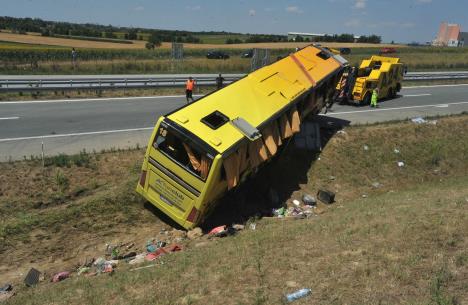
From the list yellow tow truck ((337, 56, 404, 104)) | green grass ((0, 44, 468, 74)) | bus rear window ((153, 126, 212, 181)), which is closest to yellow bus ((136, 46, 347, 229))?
bus rear window ((153, 126, 212, 181))

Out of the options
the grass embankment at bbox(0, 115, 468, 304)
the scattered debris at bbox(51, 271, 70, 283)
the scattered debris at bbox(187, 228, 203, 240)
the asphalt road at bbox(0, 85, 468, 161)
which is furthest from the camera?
the asphalt road at bbox(0, 85, 468, 161)

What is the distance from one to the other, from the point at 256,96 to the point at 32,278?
23.7 feet

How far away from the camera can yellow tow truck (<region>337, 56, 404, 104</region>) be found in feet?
76.5

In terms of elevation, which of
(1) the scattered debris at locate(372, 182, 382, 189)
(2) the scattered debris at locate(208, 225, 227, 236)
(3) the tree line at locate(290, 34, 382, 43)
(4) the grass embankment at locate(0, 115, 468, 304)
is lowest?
(1) the scattered debris at locate(372, 182, 382, 189)

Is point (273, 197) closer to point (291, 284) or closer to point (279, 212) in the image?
point (279, 212)

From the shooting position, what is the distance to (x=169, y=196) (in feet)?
34.6

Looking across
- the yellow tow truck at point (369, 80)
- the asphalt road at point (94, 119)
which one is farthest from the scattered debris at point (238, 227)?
the yellow tow truck at point (369, 80)

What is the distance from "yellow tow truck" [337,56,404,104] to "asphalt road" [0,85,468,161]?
24.5 inches

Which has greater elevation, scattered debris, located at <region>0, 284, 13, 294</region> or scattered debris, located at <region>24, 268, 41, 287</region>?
scattered debris, located at <region>24, 268, 41, 287</region>

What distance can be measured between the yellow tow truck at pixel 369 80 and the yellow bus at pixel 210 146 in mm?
10629

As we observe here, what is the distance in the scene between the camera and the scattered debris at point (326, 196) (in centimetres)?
1359

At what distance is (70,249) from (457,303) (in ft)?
26.4

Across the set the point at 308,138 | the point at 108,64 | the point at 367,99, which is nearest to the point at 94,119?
the point at 308,138

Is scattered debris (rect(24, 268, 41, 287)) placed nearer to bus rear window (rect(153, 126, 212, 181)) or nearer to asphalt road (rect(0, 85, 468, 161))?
Answer: bus rear window (rect(153, 126, 212, 181))
